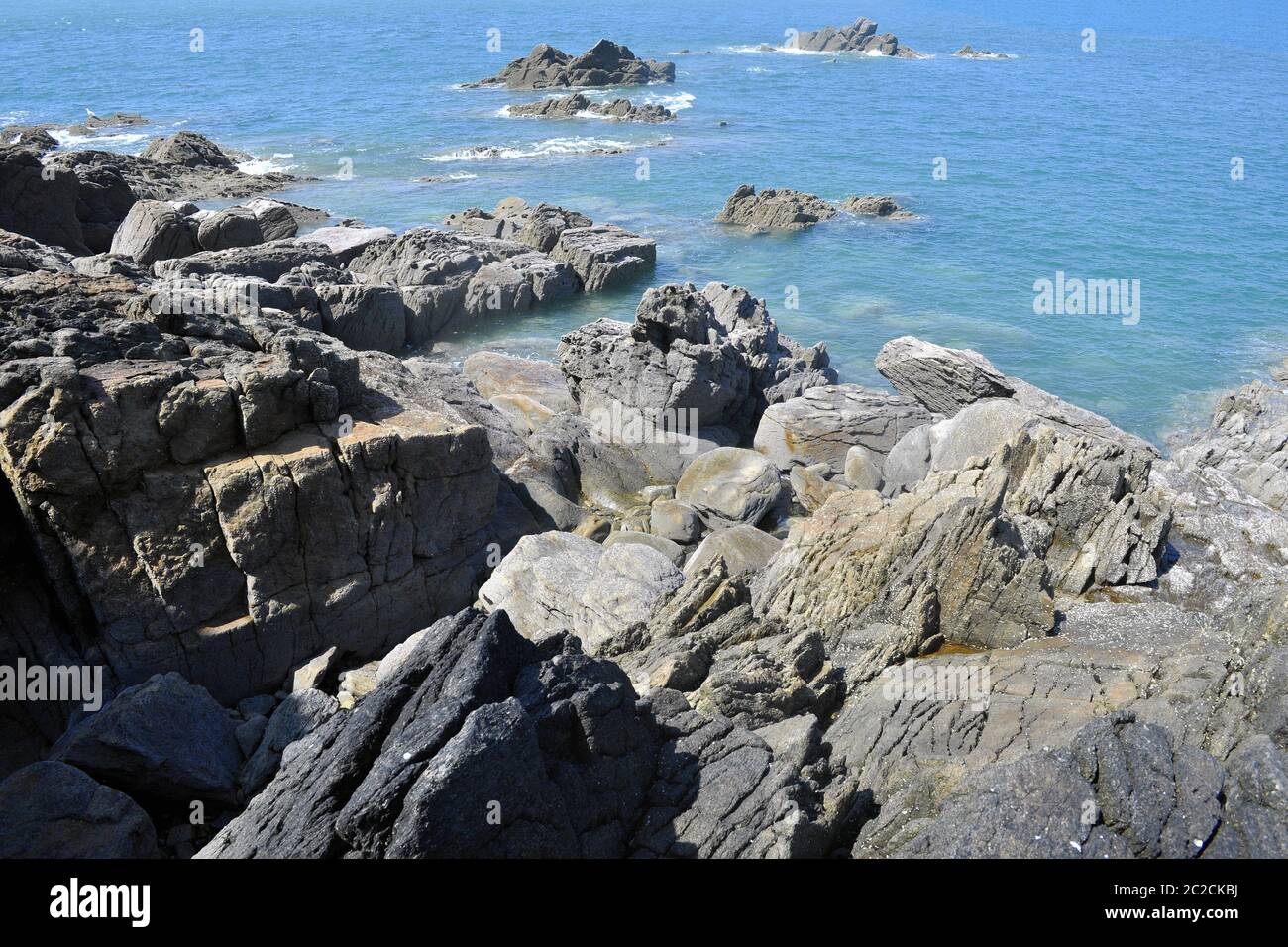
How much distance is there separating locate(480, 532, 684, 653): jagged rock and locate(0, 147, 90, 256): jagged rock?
947 inches

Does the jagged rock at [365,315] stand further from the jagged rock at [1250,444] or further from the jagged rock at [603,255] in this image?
the jagged rock at [1250,444]

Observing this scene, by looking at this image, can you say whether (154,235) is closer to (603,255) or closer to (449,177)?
(603,255)

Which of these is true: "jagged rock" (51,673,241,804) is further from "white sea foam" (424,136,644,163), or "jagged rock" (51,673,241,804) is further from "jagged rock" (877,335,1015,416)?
"white sea foam" (424,136,644,163)

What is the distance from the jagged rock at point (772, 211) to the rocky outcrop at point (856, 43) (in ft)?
273

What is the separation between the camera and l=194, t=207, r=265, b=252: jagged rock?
34562mm

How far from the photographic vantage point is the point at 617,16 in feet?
547

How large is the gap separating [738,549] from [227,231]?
26.0 m

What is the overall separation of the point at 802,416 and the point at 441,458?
40.9 ft

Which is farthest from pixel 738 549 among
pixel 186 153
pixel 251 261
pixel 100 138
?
pixel 100 138

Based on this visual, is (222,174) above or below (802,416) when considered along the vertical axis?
above

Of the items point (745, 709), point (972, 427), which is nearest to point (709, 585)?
point (745, 709)

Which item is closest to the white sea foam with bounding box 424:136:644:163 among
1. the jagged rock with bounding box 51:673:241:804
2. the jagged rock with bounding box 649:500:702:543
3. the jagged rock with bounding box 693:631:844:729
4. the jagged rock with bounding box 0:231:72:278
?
the jagged rock with bounding box 0:231:72:278

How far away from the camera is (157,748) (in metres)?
12.2
